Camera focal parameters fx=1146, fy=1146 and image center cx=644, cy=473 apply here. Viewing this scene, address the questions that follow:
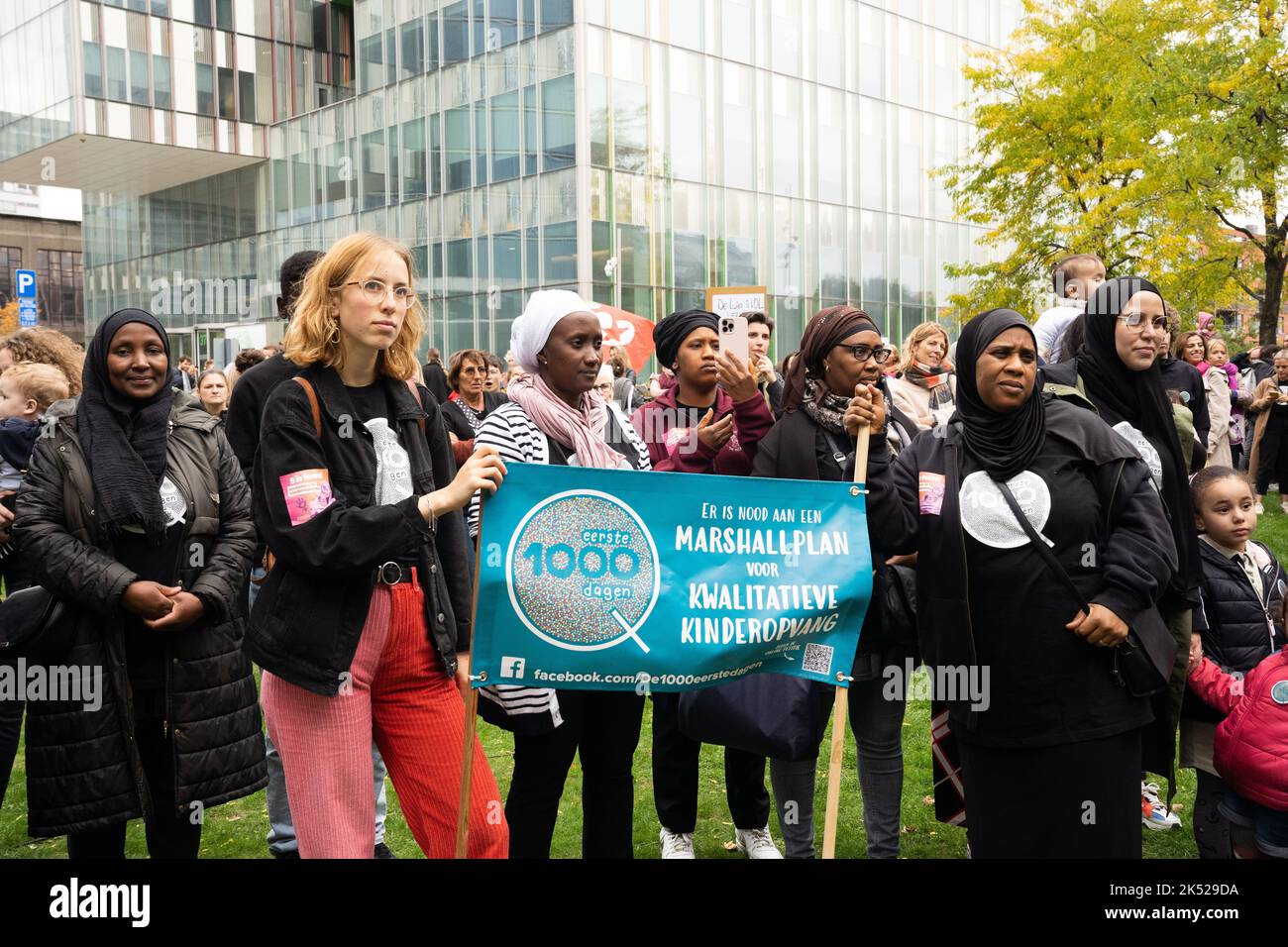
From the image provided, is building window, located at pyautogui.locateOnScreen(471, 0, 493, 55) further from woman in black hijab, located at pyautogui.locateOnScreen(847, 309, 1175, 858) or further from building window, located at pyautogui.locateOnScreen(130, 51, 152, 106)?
woman in black hijab, located at pyautogui.locateOnScreen(847, 309, 1175, 858)

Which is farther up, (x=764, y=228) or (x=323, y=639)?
(x=764, y=228)

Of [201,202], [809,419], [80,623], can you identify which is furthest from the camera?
[201,202]

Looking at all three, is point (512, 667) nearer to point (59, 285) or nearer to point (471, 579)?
point (471, 579)

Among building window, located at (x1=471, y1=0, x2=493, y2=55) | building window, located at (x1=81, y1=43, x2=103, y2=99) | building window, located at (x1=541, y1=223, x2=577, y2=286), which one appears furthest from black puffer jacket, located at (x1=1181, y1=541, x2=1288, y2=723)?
building window, located at (x1=81, y1=43, x2=103, y2=99)

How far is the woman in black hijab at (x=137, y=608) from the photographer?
3734mm

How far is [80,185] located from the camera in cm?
3972

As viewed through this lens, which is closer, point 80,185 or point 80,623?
point 80,623

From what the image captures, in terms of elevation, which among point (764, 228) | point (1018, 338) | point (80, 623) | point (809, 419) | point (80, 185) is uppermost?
point (80, 185)

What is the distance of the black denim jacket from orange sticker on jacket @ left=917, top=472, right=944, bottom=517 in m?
1.54

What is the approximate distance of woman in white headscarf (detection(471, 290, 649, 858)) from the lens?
3.65 metres
